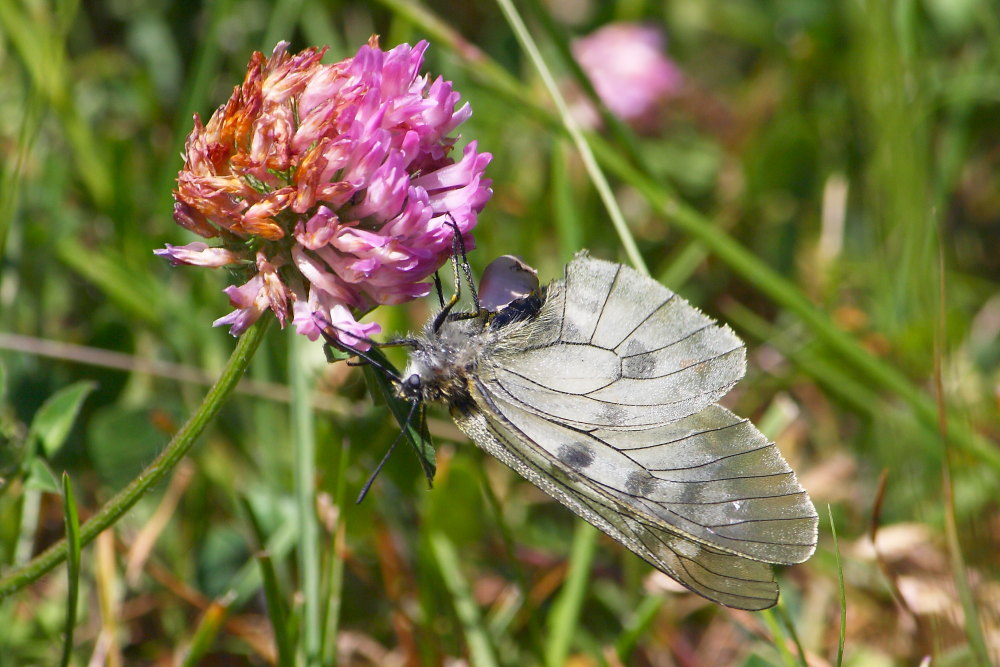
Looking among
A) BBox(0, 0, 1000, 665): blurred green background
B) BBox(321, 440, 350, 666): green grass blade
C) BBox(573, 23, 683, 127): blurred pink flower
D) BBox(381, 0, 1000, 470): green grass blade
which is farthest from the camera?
BBox(573, 23, 683, 127): blurred pink flower

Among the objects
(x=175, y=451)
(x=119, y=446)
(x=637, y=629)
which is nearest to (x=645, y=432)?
(x=637, y=629)

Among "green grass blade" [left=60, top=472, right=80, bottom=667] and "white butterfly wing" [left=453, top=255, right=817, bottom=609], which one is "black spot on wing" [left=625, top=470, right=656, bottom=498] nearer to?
"white butterfly wing" [left=453, top=255, right=817, bottom=609]

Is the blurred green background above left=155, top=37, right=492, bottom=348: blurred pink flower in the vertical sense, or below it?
below

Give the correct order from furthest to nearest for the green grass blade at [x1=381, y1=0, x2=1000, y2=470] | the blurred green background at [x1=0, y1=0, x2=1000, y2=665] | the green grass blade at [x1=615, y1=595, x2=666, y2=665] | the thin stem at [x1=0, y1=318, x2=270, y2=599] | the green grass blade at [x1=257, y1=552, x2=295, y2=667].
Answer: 1. the green grass blade at [x1=381, y1=0, x2=1000, y2=470]
2. the blurred green background at [x1=0, y1=0, x2=1000, y2=665]
3. the green grass blade at [x1=615, y1=595, x2=666, y2=665]
4. the green grass blade at [x1=257, y1=552, x2=295, y2=667]
5. the thin stem at [x1=0, y1=318, x2=270, y2=599]

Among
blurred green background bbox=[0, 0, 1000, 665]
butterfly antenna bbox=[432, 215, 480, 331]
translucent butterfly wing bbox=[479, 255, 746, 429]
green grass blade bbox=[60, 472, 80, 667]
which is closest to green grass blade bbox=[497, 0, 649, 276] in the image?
blurred green background bbox=[0, 0, 1000, 665]

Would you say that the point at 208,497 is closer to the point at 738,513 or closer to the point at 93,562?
the point at 93,562

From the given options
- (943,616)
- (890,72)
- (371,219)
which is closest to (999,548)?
(943,616)
